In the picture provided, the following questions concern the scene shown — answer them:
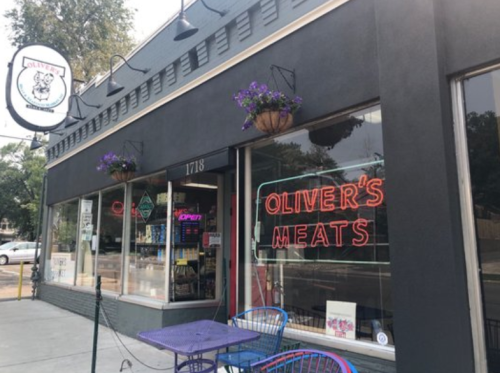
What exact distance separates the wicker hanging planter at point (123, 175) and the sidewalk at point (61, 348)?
276 centimetres

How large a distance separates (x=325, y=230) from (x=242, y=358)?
1.52 meters

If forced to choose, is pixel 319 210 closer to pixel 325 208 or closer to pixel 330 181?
pixel 325 208

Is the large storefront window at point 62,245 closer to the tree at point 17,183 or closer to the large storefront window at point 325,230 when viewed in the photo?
the large storefront window at point 325,230

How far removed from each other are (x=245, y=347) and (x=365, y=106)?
9.21 feet

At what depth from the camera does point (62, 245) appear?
11461 mm

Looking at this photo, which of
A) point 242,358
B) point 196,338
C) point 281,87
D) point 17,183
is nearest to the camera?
point 196,338

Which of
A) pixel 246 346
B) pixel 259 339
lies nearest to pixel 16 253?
pixel 246 346

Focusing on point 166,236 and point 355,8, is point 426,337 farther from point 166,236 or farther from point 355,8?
point 166,236

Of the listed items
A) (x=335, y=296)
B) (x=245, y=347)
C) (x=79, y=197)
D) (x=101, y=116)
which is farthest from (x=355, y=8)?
(x=79, y=197)

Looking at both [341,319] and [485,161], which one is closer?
[485,161]

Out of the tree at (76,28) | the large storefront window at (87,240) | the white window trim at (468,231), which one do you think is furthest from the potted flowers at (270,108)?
the tree at (76,28)

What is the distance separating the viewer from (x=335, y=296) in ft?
14.5

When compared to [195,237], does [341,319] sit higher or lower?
lower

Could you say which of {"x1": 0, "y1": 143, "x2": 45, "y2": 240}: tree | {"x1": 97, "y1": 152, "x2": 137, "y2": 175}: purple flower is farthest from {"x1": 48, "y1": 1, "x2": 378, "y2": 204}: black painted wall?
{"x1": 0, "y1": 143, "x2": 45, "y2": 240}: tree
